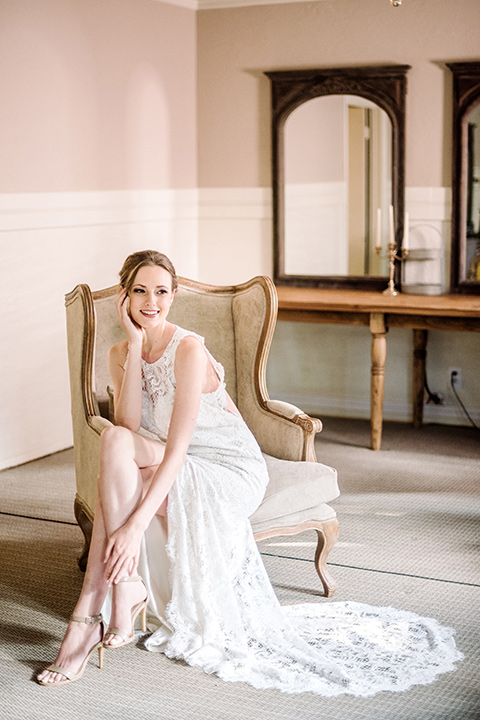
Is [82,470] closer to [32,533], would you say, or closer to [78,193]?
[32,533]

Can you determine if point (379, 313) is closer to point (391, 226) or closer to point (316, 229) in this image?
point (391, 226)

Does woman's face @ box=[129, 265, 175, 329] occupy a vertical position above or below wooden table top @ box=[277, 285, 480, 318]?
above

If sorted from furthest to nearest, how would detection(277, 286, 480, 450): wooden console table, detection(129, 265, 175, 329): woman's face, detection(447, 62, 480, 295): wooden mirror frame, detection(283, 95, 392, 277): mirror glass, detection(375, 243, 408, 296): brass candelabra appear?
detection(283, 95, 392, 277): mirror glass, detection(375, 243, 408, 296): brass candelabra, detection(447, 62, 480, 295): wooden mirror frame, detection(277, 286, 480, 450): wooden console table, detection(129, 265, 175, 329): woman's face

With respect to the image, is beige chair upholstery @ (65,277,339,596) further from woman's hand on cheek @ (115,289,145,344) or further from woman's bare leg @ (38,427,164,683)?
woman's bare leg @ (38,427,164,683)

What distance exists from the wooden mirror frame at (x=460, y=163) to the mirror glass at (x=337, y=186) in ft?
1.18

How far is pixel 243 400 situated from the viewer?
334 centimetres

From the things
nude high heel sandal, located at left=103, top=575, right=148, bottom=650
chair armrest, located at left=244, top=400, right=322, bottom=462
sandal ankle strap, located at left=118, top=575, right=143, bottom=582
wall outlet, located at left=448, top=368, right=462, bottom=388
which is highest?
chair armrest, located at left=244, top=400, right=322, bottom=462

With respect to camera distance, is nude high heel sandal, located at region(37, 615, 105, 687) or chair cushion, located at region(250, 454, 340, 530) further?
chair cushion, located at region(250, 454, 340, 530)

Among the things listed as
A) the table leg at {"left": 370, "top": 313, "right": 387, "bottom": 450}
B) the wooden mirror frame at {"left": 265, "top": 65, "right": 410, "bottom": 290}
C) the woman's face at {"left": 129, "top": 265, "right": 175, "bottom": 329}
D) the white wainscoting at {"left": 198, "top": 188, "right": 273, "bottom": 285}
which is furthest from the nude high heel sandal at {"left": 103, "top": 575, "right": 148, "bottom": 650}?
the white wainscoting at {"left": 198, "top": 188, "right": 273, "bottom": 285}

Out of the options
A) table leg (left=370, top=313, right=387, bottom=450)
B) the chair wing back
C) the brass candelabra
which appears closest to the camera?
the chair wing back

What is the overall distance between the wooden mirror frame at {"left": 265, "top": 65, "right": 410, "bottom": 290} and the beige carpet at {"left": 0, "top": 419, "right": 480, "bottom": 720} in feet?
2.94

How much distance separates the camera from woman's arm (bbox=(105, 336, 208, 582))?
2.40 m

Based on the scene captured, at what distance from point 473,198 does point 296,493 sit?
260cm

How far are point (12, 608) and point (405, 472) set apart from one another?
208 centimetres
